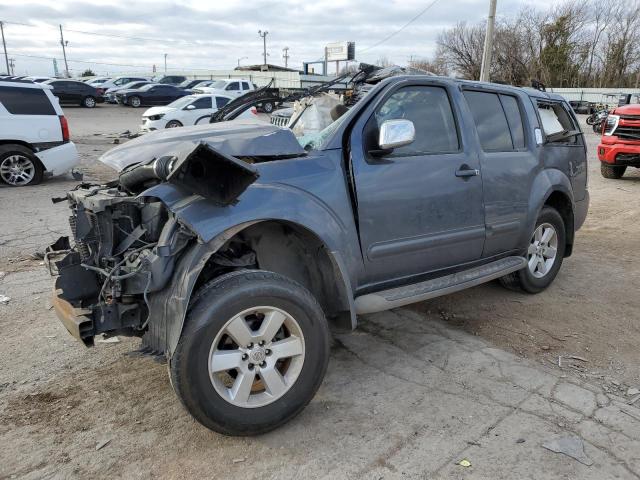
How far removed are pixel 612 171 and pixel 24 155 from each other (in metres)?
12.1

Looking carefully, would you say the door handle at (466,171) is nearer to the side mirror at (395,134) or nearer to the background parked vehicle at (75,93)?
the side mirror at (395,134)

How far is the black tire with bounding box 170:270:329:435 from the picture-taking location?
262 cm

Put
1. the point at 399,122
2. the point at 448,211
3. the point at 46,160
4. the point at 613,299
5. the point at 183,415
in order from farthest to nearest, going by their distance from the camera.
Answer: the point at 46,160, the point at 613,299, the point at 448,211, the point at 399,122, the point at 183,415

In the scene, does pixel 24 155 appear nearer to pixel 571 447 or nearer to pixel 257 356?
pixel 257 356

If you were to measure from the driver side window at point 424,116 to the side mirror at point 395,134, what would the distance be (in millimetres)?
283

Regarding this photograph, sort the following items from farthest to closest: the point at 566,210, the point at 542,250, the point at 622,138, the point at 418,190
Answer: the point at 622,138, the point at 566,210, the point at 542,250, the point at 418,190

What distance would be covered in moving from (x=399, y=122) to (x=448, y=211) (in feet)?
2.90

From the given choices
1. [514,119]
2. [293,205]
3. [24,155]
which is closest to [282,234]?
[293,205]

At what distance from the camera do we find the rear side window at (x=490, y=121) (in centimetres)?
428

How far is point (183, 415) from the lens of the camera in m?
3.08

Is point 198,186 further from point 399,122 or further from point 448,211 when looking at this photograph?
point 448,211

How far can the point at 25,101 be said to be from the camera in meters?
9.56

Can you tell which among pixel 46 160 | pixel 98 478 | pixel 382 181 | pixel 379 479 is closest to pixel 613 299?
pixel 382 181

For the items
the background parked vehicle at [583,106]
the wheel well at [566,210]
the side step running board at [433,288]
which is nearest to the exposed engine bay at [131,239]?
the side step running board at [433,288]
